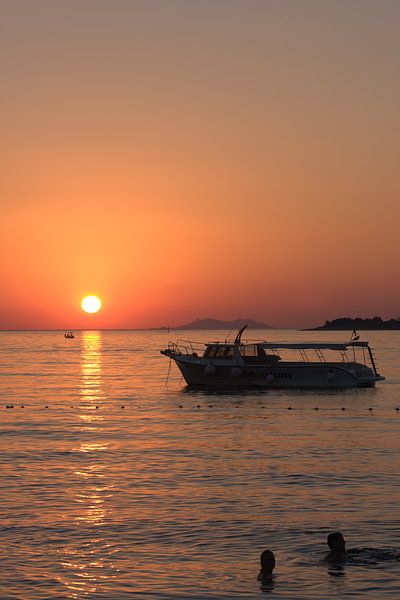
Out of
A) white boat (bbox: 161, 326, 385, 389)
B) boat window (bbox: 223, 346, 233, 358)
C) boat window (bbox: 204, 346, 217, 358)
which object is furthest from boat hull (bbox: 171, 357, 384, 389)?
boat window (bbox: 204, 346, 217, 358)

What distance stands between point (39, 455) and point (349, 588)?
20767mm

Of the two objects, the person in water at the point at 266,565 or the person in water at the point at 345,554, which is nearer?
the person in water at the point at 266,565

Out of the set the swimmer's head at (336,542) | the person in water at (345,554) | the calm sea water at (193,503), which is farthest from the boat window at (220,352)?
the swimmer's head at (336,542)

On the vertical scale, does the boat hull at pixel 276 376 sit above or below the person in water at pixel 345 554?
above

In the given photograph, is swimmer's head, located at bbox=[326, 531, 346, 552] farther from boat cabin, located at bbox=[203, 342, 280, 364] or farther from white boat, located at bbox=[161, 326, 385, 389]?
white boat, located at bbox=[161, 326, 385, 389]

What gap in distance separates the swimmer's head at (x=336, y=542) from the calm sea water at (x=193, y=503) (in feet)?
1.56

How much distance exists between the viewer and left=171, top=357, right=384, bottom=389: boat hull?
228 ft

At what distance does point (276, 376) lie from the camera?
70.4 meters

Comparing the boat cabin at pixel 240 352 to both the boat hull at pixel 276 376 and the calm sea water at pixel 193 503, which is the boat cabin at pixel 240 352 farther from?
the calm sea water at pixel 193 503

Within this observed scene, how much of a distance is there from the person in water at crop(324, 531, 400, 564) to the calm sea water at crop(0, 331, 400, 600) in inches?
16.1

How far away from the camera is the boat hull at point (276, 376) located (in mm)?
69375

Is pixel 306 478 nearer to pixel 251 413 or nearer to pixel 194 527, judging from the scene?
pixel 194 527

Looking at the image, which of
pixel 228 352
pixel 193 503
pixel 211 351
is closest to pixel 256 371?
pixel 228 352

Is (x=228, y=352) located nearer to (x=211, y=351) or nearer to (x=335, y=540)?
(x=211, y=351)
